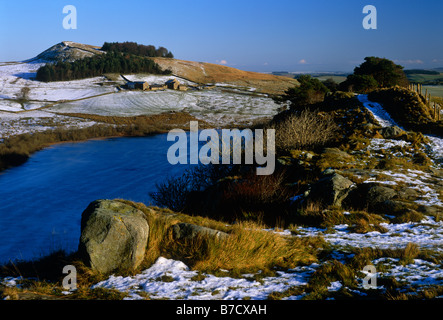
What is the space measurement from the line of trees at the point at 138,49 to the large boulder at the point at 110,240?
110 metres

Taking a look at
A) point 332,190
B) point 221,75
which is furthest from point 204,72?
point 332,190

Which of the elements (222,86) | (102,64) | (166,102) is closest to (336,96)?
(166,102)

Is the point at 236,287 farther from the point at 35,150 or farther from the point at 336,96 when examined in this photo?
the point at 35,150

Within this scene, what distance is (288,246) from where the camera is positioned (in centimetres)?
635

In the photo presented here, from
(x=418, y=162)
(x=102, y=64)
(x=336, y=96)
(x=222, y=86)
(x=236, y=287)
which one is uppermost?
(x=102, y=64)

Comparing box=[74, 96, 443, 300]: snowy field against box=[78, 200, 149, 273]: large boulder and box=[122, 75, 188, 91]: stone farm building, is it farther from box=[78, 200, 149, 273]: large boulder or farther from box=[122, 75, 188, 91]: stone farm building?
box=[122, 75, 188, 91]: stone farm building

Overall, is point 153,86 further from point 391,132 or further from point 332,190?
point 332,190

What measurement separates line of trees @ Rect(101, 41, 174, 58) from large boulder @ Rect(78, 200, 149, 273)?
110 meters

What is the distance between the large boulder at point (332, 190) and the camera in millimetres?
9484

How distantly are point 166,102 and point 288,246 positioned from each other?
203ft

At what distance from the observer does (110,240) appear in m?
5.46

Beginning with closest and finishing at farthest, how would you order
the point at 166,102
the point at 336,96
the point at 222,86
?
the point at 336,96, the point at 166,102, the point at 222,86

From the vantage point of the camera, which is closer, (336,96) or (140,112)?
(336,96)

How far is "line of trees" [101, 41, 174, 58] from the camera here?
108312 millimetres
